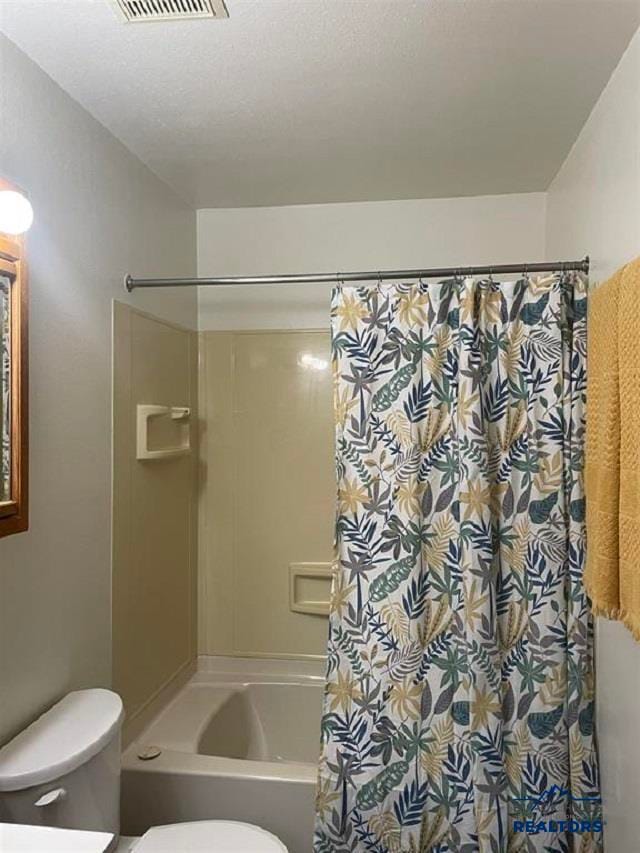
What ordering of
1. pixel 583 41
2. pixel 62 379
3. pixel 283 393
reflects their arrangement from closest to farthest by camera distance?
pixel 583 41 → pixel 62 379 → pixel 283 393

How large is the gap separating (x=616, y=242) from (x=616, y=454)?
1.89 ft

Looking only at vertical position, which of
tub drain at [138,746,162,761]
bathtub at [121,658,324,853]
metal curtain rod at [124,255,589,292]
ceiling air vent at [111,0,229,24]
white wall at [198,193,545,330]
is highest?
ceiling air vent at [111,0,229,24]

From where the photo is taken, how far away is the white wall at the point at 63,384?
162 centimetres

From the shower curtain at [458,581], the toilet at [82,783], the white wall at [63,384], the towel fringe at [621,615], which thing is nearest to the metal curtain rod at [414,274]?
the shower curtain at [458,581]

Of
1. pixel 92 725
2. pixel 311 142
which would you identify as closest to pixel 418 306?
pixel 311 142

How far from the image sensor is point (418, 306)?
194cm

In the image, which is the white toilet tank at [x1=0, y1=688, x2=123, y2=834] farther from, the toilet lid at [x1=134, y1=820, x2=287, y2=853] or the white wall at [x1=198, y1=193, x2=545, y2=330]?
the white wall at [x1=198, y1=193, x2=545, y2=330]

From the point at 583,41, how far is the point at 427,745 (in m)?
1.85

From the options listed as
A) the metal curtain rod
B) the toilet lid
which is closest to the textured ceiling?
the metal curtain rod

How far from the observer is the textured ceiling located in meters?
1.49

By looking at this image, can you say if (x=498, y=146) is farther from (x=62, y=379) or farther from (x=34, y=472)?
(x=34, y=472)

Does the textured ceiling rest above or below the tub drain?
above

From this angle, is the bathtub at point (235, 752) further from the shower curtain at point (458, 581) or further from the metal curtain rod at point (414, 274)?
the metal curtain rod at point (414, 274)

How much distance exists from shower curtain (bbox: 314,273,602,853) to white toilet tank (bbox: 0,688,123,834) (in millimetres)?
622
